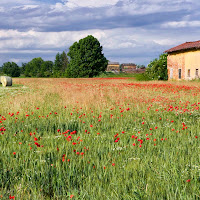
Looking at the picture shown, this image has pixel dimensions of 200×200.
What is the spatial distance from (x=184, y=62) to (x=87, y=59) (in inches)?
1332

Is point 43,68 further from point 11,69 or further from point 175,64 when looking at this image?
point 175,64

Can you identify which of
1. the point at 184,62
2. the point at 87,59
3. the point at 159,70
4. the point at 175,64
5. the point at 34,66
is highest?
the point at 34,66

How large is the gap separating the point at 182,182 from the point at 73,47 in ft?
230

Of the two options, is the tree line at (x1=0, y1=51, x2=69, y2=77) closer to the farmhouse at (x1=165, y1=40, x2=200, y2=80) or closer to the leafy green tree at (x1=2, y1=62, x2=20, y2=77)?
the leafy green tree at (x1=2, y1=62, x2=20, y2=77)

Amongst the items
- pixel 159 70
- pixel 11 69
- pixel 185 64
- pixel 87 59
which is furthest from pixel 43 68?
pixel 185 64

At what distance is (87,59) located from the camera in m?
66.2

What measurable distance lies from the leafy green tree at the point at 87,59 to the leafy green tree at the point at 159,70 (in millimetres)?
25249

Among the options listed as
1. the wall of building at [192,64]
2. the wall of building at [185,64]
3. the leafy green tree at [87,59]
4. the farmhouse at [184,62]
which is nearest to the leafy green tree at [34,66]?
the leafy green tree at [87,59]

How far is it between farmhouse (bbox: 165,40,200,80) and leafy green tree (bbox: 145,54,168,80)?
1.27 meters

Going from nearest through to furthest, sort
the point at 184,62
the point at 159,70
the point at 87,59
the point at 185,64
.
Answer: the point at 185,64 → the point at 184,62 → the point at 159,70 → the point at 87,59

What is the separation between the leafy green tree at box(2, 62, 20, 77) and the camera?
124 m

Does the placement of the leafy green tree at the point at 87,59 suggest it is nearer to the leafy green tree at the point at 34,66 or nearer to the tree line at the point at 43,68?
the tree line at the point at 43,68

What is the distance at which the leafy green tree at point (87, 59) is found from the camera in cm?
6606

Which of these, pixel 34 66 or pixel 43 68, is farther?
pixel 34 66
